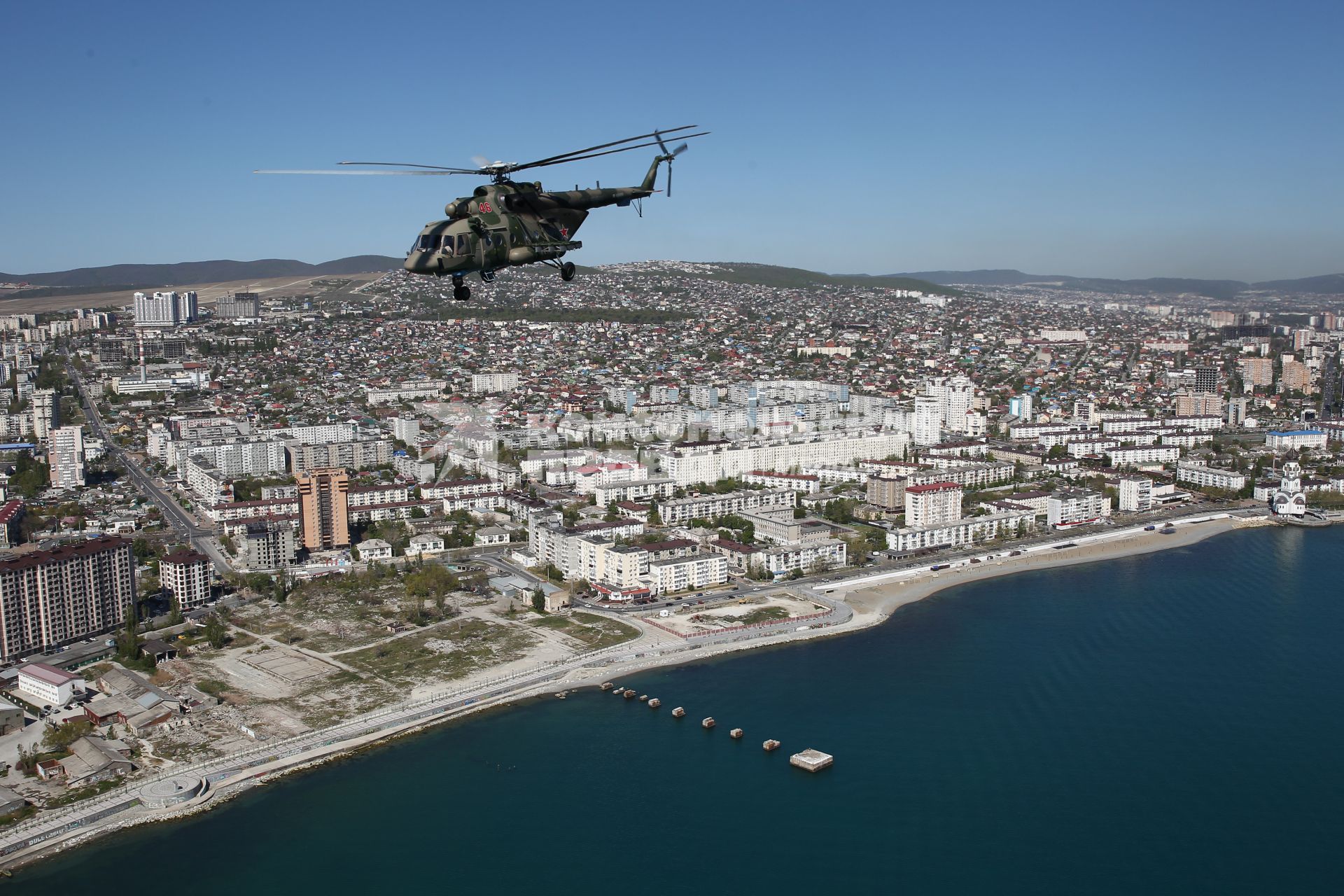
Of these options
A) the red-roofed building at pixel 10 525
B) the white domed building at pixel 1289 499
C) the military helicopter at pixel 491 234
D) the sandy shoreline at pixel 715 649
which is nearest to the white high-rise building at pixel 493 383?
the red-roofed building at pixel 10 525

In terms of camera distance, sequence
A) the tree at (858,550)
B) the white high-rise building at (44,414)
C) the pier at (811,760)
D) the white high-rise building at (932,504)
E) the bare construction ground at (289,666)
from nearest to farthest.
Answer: the pier at (811,760) < the bare construction ground at (289,666) < the tree at (858,550) < the white high-rise building at (932,504) < the white high-rise building at (44,414)

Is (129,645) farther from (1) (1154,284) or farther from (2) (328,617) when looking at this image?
(1) (1154,284)

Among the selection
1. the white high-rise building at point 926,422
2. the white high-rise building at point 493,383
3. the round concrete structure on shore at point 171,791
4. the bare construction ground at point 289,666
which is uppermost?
the white high-rise building at point 493,383

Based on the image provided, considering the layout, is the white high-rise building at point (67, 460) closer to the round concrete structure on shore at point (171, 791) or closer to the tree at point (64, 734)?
the tree at point (64, 734)

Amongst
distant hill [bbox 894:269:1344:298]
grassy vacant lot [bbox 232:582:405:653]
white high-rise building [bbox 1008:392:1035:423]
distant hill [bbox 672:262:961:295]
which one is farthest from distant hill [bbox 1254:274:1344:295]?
grassy vacant lot [bbox 232:582:405:653]

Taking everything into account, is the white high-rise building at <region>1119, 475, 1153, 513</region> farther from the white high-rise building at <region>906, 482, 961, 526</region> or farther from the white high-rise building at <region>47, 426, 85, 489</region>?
the white high-rise building at <region>47, 426, 85, 489</region>

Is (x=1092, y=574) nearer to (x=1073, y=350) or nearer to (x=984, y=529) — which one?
(x=984, y=529)
